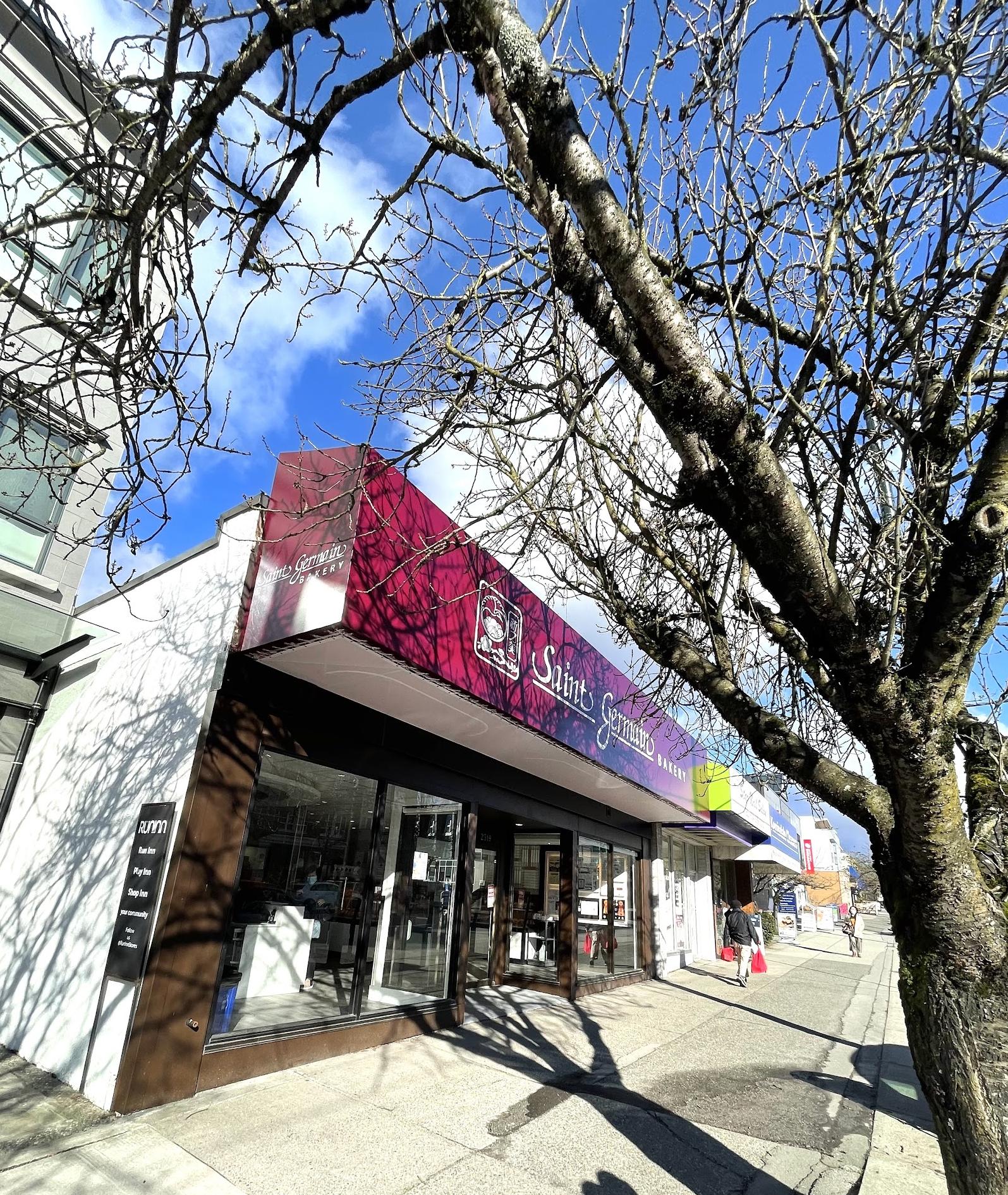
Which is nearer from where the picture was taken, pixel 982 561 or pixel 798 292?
pixel 982 561

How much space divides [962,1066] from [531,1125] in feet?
12.8

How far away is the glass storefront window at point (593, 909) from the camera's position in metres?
11.4

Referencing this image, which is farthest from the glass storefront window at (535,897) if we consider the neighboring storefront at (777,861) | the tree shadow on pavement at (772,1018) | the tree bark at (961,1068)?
the tree bark at (961,1068)

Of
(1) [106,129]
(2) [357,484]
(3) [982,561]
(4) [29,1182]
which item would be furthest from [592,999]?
(1) [106,129]

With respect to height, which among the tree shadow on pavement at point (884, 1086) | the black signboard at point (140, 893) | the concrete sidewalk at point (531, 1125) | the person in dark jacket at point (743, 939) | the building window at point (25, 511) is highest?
the building window at point (25, 511)

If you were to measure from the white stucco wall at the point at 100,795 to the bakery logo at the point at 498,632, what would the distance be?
2218mm

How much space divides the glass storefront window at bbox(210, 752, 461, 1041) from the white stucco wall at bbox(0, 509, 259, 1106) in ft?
2.73

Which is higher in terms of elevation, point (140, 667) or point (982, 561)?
point (140, 667)

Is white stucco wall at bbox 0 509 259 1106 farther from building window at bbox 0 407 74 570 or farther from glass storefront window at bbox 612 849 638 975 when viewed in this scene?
glass storefront window at bbox 612 849 638 975

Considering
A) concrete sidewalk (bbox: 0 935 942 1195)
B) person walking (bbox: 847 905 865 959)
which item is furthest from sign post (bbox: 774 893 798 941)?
concrete sidewalk (bbox: 0 935 942 1195)

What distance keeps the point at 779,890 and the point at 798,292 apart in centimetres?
3731

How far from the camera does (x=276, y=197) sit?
308 cm

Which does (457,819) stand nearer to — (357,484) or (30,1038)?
(30,1038)

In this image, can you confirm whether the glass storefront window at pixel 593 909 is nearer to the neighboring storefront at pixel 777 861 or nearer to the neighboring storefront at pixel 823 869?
the neighboring storefront at pixel 777 861
